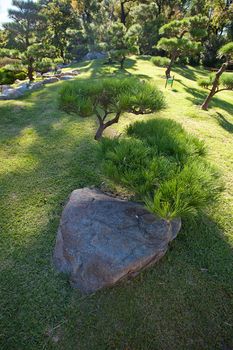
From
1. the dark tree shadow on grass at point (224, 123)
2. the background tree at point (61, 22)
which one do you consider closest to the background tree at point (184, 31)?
the dark tree shadow on grass at point (224, 123)

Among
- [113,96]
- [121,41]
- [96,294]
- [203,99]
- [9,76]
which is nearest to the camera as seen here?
[96,294]

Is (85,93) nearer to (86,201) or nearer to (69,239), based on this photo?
(86,201)

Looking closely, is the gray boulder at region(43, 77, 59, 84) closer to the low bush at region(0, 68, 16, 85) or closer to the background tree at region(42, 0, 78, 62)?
the low bush at region(0, 68, 16, 85)

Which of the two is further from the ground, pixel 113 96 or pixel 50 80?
pixel 113 96

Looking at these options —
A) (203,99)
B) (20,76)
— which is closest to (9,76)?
(20,76)

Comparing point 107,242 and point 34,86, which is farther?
point 34,86

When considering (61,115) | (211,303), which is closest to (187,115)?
(61,115)

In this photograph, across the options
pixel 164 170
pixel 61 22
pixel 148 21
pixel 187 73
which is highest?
pixel 148 21

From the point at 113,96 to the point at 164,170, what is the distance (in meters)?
1.63

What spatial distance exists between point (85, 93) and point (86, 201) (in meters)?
1.70

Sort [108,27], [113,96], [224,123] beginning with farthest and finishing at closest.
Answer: [108,27] < [224,123] < [113,96]

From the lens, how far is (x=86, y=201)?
2.89 metres

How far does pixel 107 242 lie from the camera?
247 centimetres

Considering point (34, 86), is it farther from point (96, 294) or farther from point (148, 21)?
point (148, 21)
